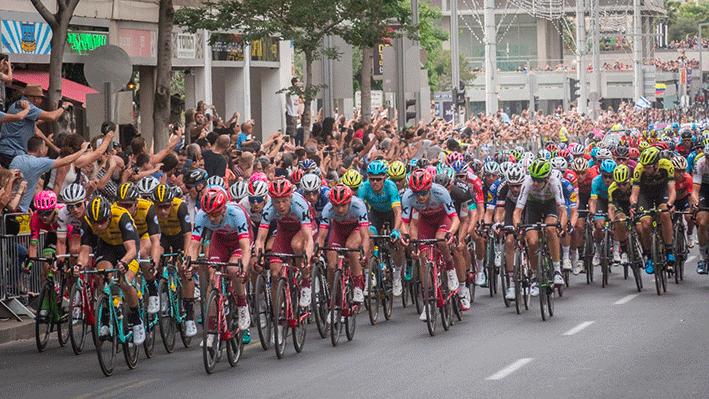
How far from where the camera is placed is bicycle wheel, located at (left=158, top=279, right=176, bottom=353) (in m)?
13.1

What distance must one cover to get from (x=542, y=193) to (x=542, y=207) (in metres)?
0.23

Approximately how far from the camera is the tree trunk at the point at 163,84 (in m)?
20.3

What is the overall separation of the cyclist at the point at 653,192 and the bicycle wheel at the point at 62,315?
27.4ft

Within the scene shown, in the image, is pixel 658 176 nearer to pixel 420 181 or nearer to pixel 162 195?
pixel 420 181

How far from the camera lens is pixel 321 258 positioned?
14.4 metres

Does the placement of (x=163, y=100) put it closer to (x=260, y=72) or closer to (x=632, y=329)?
(x=632, y=329)

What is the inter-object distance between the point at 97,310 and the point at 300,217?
283cm

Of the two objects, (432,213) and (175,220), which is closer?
(175,220)

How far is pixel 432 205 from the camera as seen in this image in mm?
15000

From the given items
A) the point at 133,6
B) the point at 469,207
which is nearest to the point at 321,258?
the point at 469,207

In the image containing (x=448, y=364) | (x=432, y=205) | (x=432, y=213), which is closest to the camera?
(x=448, y=364)

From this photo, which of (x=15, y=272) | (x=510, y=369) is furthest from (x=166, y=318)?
(x=510, y=369)

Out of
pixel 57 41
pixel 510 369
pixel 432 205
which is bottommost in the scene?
pixel 510 369

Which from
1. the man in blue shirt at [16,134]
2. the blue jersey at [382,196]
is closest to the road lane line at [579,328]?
the blue jersey at [382,196]
